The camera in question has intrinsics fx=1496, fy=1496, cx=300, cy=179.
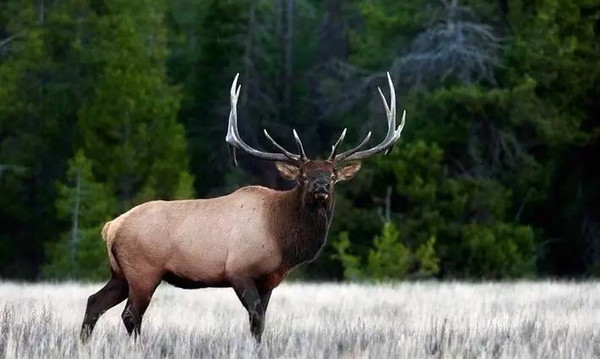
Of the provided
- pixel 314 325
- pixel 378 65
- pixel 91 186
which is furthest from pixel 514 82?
pixel 314 325

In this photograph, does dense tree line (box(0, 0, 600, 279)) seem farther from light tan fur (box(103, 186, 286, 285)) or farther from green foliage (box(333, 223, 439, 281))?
light tan fur (box(103, 186, 286, 285))

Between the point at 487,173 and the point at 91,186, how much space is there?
877 cm

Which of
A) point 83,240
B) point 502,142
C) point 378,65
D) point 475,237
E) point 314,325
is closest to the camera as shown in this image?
point 314,325

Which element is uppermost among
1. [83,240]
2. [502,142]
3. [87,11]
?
[87,11]

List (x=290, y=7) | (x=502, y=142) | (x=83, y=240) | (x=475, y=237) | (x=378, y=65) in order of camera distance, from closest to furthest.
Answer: (x=83, y=240), (x=475, y=237), (x=502, y=142), (x=378, y=65), (x=290, y=7)

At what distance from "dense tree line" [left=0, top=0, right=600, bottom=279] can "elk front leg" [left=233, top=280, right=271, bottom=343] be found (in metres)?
14.4

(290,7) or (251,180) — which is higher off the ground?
(290,7)

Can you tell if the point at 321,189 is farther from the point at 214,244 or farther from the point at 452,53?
the point at 452,53

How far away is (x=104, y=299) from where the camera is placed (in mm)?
11555

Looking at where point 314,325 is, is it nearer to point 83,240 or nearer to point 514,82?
point 83,240

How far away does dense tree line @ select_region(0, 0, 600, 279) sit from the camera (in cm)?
2888

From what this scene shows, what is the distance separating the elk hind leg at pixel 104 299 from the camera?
1148 centimetres

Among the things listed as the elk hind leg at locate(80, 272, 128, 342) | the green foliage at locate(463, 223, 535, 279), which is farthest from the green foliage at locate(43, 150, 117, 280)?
the elk hind leg at locate(80, 272, 128, 342)

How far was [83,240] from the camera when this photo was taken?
26.9m
